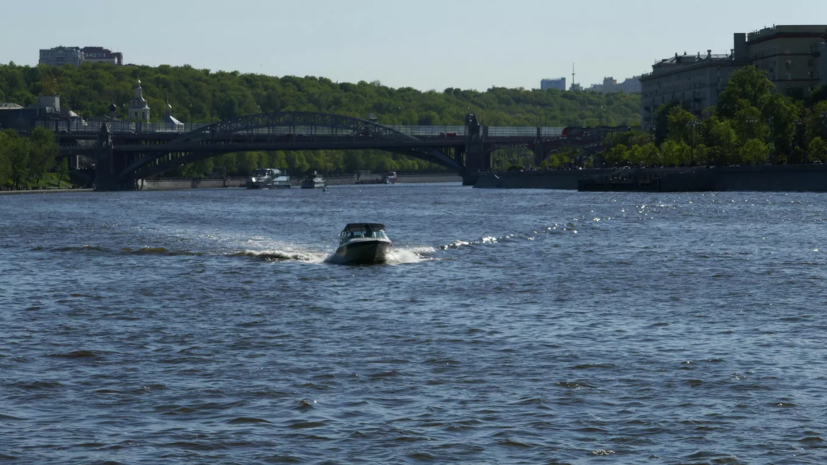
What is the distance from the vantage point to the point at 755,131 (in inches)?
5999

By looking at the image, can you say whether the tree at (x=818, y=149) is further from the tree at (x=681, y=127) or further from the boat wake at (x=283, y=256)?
the boat wake at (x=283, y=256)

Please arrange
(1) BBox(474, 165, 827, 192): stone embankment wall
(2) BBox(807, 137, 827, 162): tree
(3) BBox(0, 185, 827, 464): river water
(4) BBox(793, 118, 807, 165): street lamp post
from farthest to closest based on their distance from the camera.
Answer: (4) BBox(793, 118, 807, 165): street lamp post, (2) BBox(807, 137, 827, 162): tree, (1) BBox(474, 165, 827, 192): stone embankment wall, (3) BBox(0, 185, 827, 464): river water

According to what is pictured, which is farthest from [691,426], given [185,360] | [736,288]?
[736,288]

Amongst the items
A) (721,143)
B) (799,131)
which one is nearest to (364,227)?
(721,143)

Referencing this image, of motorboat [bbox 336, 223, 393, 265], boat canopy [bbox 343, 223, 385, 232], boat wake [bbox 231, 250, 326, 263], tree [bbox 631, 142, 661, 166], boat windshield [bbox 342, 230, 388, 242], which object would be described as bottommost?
boat wake [bbox 231, 250, 326, 263]

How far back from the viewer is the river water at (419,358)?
2016cm

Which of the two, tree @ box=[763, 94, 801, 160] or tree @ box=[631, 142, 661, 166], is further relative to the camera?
tree @ box=[631, 142, 661, 166]

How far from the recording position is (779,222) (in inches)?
3159

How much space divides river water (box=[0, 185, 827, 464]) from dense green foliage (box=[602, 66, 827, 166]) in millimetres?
92912

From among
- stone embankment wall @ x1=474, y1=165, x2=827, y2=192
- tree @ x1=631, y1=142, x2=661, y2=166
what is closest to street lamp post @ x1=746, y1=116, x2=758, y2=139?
stone embankment wall @ x1=474, y1=165, x2=827, y2=192

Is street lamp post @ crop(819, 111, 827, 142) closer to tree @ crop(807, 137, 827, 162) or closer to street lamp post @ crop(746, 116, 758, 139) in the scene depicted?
tree @ crop(807, 137, 827, 162)

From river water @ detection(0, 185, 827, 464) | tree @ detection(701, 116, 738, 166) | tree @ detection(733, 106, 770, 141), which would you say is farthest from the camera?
tree @ detection(733, 106, 770, 141)

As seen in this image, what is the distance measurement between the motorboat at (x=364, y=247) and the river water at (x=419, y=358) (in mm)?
850

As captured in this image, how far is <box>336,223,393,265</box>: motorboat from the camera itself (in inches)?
2089
